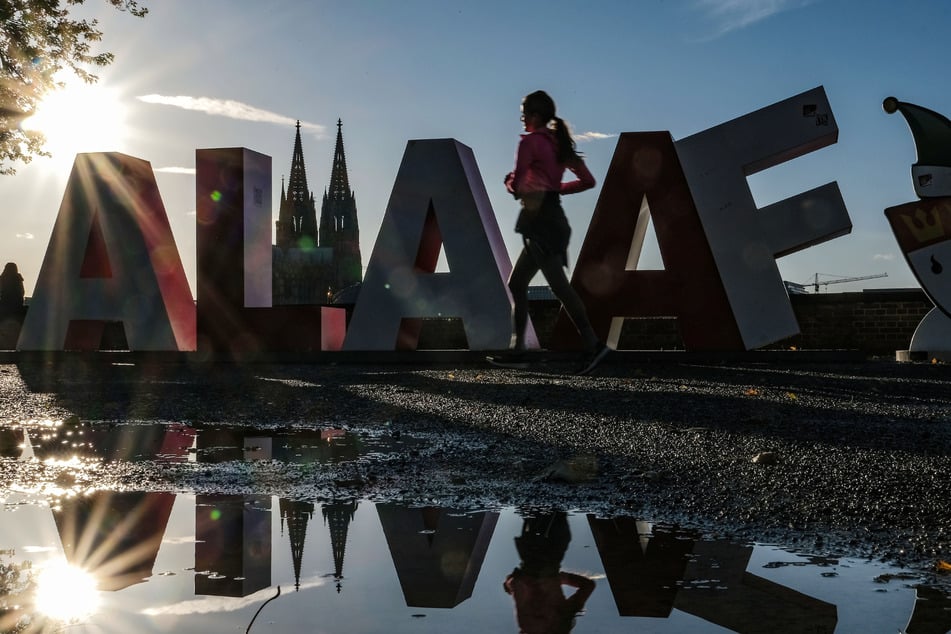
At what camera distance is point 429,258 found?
1513 centimetres

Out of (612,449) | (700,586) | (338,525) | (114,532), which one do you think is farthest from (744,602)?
(612,449)

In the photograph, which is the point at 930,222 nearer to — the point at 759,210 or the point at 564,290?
the point at 759,210

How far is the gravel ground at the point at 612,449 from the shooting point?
299 centimetres

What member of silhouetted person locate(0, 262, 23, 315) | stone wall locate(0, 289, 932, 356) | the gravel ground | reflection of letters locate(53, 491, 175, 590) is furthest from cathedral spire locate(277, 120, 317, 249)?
reflection of letters locate(53, 491, 175, 590)

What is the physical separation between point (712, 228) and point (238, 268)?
7638 mm

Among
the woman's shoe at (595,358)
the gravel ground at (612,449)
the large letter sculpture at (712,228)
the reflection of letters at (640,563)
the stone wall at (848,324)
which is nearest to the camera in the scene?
the reflection of letters at (640,563)

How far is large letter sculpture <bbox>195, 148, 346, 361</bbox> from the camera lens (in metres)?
15.4

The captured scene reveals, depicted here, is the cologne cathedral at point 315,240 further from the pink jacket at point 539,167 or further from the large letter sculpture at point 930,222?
the pink jacket at point 539,167

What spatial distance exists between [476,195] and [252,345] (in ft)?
15.2

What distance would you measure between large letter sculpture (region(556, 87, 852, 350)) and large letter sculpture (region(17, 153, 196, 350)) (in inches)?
266

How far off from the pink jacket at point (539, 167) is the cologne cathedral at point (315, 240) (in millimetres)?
106830

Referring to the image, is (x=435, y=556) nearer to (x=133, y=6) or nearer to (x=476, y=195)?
(x=476, y=195)

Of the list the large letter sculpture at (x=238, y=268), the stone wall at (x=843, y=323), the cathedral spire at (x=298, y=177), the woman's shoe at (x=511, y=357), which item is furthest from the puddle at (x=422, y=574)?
the cathedral spire at (x=298, y=177)

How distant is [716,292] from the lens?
1334 cm
